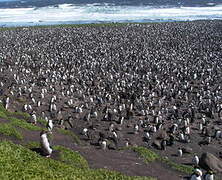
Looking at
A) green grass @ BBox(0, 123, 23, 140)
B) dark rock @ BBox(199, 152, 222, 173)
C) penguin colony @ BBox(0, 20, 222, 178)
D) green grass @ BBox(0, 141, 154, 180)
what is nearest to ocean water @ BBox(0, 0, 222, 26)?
penguin colony @ BBox(0, 20, 222, 178)

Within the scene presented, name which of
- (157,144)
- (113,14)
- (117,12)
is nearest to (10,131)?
(157,144)

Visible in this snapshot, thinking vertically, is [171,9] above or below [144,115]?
above

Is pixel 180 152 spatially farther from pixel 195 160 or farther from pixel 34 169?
pixel 34 169

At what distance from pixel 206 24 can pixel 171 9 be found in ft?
197

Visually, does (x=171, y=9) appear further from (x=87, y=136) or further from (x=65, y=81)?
(x=87, y=136)

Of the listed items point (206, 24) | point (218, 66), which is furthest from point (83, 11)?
point (218, 66)

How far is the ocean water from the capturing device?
130 m

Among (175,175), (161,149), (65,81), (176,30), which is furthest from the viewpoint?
(176,30)

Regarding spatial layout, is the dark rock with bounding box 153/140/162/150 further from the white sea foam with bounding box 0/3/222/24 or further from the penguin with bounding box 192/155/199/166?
the white sea foam with bounding box 0/3/222/24

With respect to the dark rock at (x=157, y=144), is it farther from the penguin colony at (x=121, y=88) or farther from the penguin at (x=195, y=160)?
the penguin at (x=195, y=160)

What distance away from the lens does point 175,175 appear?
21.1m

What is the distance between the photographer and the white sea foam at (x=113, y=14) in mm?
133000

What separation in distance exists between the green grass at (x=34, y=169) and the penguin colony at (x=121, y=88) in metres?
8.08

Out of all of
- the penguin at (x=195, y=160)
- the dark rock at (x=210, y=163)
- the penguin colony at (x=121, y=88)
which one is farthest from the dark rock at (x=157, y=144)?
the dark rock at (x=210, y=163)
